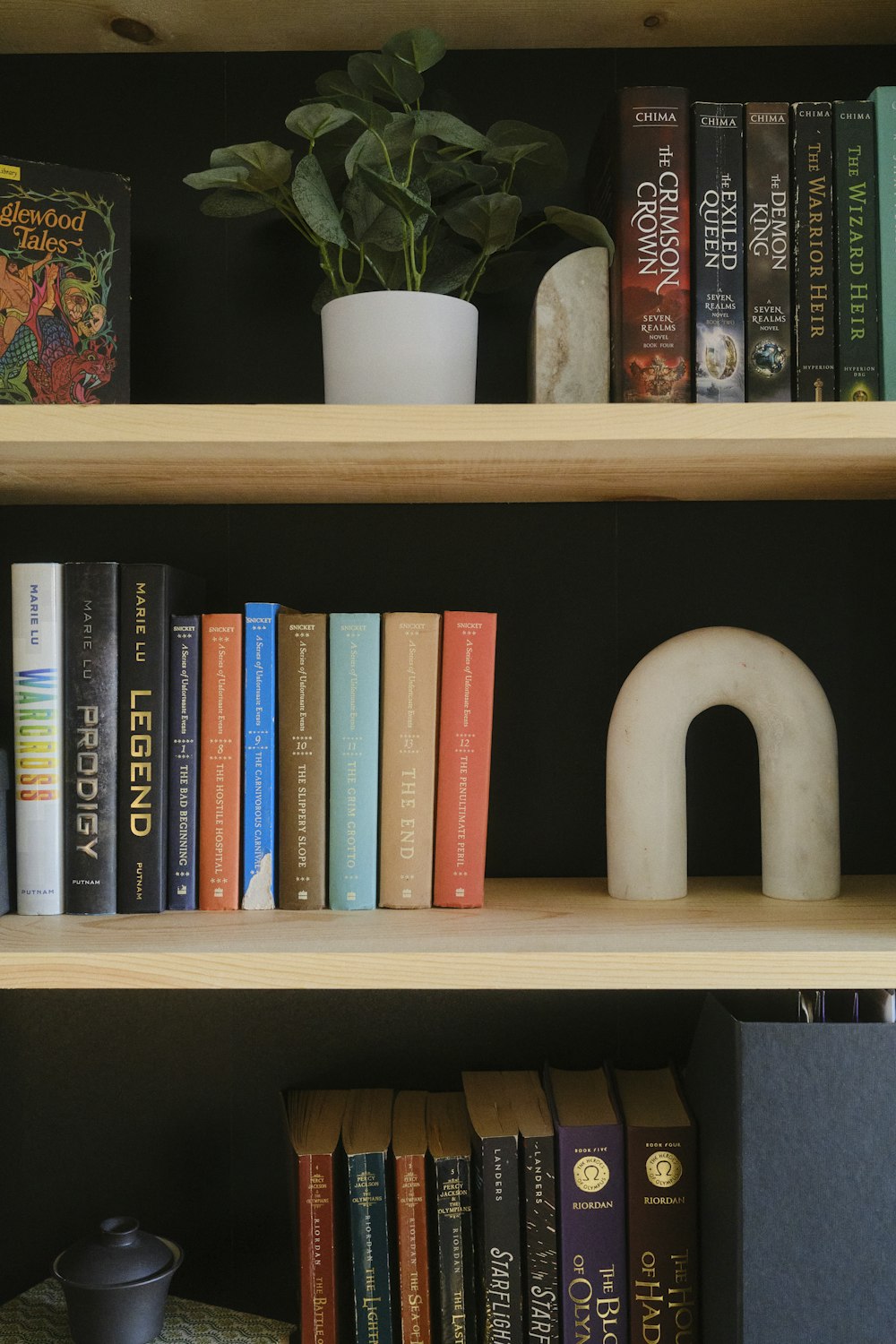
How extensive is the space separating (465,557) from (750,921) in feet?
1.49

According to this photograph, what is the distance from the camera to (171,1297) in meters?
0.98

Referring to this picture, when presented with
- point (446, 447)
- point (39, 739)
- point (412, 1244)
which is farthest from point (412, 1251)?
point (446, 447)

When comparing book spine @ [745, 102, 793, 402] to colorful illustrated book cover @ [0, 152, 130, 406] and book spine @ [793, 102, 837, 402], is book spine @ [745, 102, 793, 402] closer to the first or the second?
book spine @ [793, 102, 837, 402]

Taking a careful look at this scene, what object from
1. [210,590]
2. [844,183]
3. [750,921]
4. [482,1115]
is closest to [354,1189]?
[482,1115]

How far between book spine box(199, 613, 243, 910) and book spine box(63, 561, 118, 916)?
7 centimetres

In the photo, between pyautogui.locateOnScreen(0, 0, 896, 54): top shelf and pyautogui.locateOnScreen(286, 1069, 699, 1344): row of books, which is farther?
pyautogui.locateOnScreen(0, 0, 896, 54): top shelf

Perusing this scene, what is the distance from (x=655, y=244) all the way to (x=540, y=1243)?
0.83 m

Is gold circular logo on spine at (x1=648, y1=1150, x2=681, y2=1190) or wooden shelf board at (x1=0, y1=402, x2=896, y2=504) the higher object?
wooden shelf board at (x1=0, y1=402, x2=896, y2=504)

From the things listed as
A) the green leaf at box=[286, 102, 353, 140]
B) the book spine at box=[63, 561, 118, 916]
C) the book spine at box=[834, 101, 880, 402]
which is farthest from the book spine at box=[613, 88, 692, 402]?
the book spine at box=[63, 561, 118, 916]

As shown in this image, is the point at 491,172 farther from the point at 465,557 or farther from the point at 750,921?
the point at 750,921

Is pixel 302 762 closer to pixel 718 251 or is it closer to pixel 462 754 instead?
pixel 462 754

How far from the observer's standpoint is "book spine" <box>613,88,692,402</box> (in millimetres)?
863

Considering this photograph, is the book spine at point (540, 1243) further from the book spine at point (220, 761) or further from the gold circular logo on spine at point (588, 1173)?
the book spine at point (220, 761)

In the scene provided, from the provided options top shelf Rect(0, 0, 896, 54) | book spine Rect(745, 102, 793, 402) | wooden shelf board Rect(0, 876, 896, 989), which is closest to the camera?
wooden shelf board Rect(0, 876, 896, 989)
